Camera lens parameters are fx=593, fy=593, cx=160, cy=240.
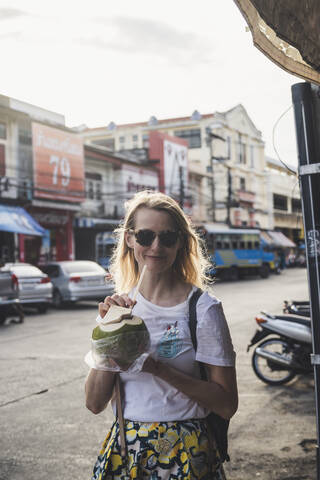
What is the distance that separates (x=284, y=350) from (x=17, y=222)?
18.6m

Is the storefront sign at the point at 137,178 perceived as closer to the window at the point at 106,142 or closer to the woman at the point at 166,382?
the window at the point at 106,142

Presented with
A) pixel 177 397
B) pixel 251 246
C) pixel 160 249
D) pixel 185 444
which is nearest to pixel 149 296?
pixel 160 249

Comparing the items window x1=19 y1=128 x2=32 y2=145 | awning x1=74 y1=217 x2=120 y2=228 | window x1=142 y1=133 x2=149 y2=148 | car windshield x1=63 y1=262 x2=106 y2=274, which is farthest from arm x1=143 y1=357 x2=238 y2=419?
window x1=142 y1=133 x2=149 y2=148

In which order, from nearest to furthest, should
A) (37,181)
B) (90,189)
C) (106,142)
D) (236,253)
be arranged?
(37,181) → (90,189) → (236,253) → (106,142)

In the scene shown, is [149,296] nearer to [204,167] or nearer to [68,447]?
[68,447]

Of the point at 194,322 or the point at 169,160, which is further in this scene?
the point at 169,160

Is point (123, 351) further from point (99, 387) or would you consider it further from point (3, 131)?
point (3, 131)

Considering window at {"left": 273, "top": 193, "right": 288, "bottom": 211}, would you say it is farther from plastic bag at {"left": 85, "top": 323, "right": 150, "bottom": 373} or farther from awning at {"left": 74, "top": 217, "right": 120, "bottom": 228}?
plastic bag at {"left": 85, "top": 323, "right": 150, "bottom": 373}

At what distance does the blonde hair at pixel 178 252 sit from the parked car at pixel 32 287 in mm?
13780

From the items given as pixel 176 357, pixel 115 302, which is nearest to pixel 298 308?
pixel 176 357

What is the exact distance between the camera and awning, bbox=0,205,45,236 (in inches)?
907

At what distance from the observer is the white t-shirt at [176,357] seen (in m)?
2.07

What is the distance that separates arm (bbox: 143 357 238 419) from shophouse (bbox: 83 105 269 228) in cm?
4279

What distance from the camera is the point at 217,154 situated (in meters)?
50.4
